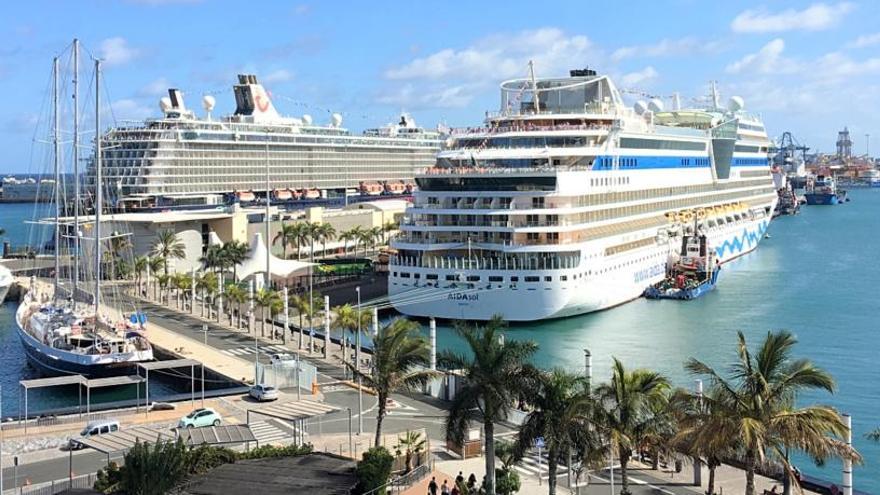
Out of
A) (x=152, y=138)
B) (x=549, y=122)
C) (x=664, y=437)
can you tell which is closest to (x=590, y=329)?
(x=549, y=122)

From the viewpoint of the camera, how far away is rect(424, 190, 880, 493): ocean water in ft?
130

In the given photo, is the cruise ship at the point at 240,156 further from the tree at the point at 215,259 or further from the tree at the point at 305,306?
the tree at the point at 305,306

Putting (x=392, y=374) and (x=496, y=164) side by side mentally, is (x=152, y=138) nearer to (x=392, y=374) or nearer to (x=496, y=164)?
(x=496, y=164)

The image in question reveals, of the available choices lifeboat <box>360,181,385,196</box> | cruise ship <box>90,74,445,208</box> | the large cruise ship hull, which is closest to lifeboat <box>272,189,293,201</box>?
cruise ship <box>90,74,445,208</box>

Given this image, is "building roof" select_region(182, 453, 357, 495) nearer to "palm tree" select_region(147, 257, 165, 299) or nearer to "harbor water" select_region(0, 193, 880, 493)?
"harbor water" select_region(0, 193, 880, 493)

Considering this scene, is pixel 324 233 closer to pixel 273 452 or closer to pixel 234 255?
pixel 234 255

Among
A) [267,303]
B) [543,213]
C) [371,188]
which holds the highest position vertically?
[371,188]

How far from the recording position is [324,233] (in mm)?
82188

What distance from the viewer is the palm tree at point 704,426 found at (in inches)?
773

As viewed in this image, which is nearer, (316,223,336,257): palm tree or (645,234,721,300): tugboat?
(645,234,721,300): tugboat

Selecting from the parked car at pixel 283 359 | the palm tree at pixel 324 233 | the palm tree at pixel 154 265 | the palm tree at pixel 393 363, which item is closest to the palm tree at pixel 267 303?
the parked car at pixel 283 359

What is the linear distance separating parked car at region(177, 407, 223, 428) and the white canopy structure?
1419 inches

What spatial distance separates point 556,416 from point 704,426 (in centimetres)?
352

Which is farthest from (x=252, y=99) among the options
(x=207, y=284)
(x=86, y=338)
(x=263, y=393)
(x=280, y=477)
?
(x=280, y=477)
